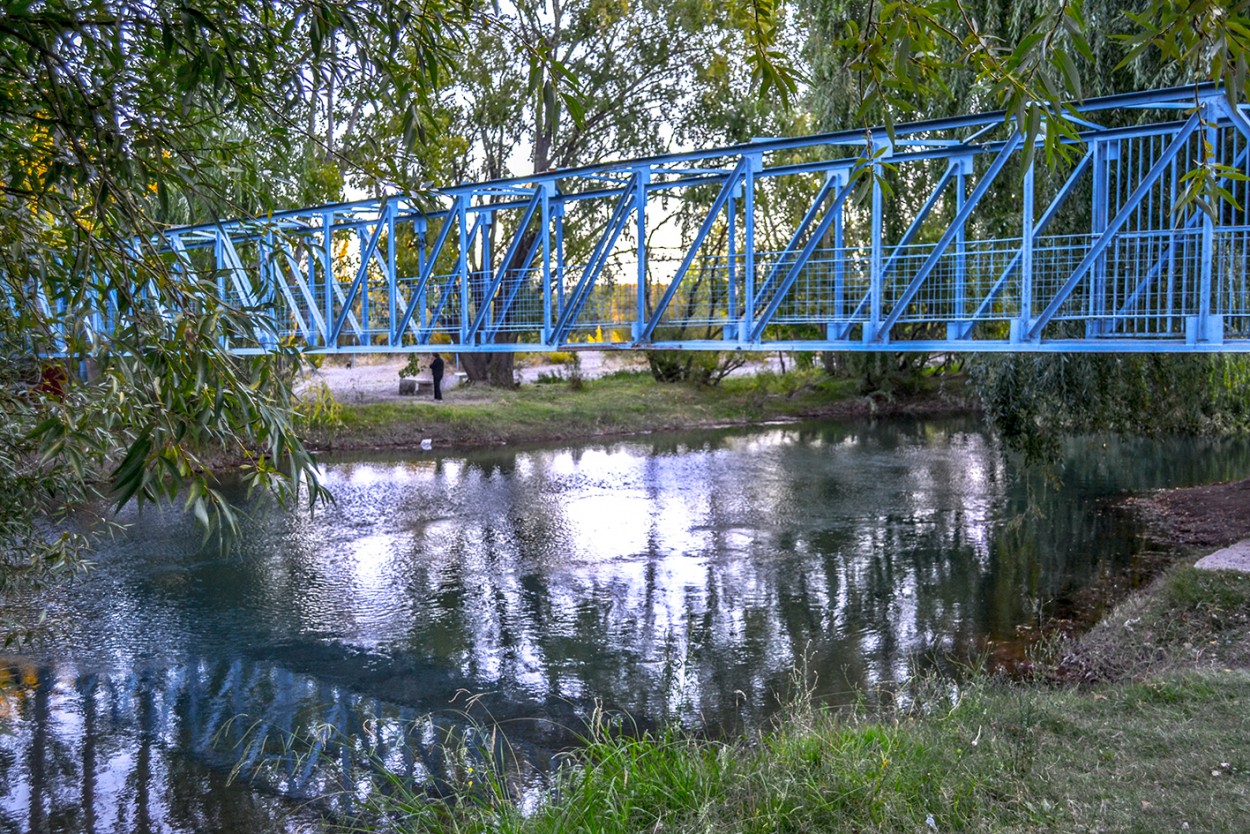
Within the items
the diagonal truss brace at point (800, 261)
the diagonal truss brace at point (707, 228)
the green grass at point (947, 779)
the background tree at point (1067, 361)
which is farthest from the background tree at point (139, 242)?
the diagonal truss brace at point (707, 228)

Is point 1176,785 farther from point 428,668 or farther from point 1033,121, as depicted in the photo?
point 428,668

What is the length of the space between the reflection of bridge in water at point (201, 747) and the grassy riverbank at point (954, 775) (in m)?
0.73

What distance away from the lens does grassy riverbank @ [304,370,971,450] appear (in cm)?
2220

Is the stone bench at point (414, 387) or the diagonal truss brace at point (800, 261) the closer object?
the diagonal truss brace at point (800, 261)

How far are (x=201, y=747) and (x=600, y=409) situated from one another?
18.9 metres

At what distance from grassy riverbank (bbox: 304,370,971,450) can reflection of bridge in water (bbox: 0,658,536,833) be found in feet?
39.2

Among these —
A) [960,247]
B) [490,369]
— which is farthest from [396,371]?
[960,247]

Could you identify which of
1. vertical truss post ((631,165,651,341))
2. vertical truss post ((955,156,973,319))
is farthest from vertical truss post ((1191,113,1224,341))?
vertical truss post ((631,165,651,341))

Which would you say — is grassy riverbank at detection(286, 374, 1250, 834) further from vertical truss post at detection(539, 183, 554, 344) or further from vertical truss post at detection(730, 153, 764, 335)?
vertical truss post at detection(539, 183, 554, 344)

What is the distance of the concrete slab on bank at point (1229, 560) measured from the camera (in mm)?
9188

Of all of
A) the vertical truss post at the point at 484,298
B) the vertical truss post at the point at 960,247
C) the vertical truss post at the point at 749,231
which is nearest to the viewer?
the vertical truss post at the point at 960,247

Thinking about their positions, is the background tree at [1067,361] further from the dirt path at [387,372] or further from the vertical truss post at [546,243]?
the dirt path at [387,372]

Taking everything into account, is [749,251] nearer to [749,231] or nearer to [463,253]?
[749,231]

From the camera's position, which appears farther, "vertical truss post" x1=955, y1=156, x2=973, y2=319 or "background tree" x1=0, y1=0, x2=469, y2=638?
"vertical truss post" x1=955, y1=156, x2=973, y2=319
